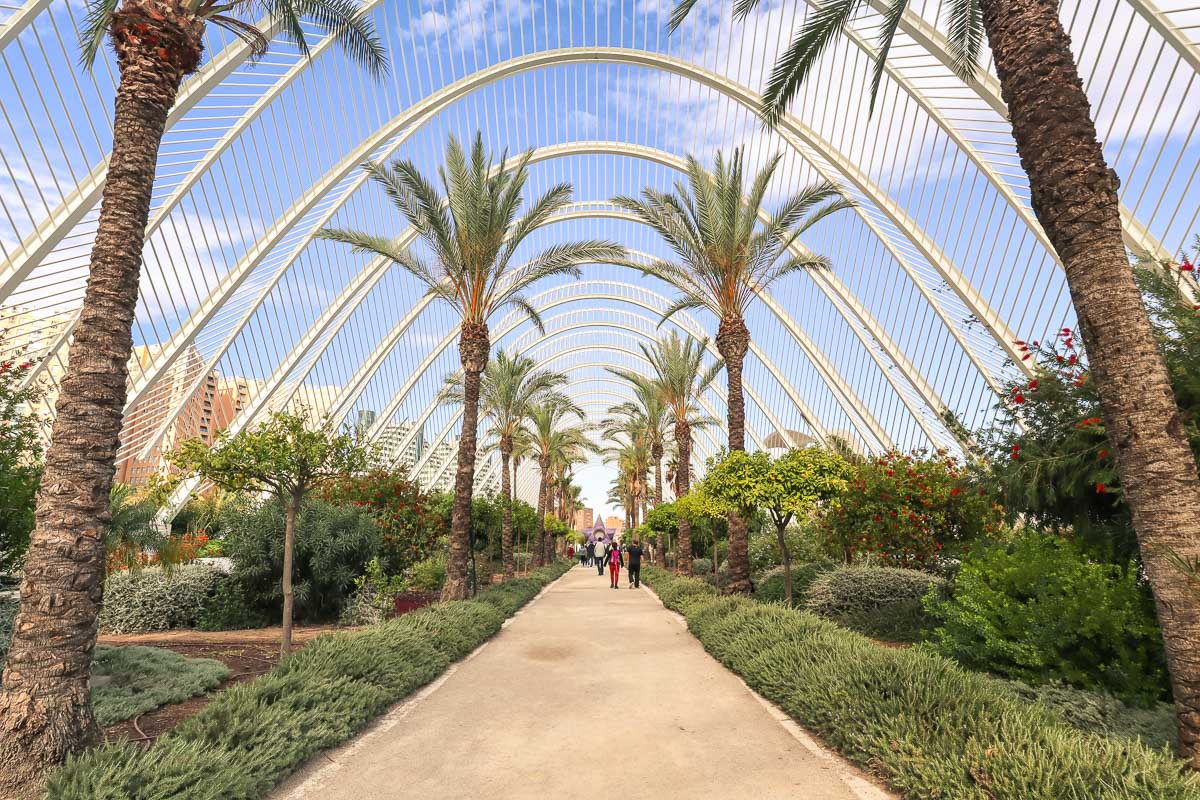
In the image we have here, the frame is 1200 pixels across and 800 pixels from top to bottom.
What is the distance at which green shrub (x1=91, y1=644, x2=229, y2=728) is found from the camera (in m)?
5.66

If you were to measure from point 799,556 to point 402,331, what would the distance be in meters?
24.0

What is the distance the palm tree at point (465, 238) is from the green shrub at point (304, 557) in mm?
2131

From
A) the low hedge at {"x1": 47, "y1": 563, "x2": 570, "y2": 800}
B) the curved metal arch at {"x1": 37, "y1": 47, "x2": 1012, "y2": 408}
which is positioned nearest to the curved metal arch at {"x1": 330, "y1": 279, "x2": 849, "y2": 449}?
the curved metal arch at {"x1": 37, "y1": 47, "x2": 1012, "y2": 408}

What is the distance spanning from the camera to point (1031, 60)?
4.92 m

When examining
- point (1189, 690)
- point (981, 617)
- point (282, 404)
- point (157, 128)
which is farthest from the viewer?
point (282, 404)

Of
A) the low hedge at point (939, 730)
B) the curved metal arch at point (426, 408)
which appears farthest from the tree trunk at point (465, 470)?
the curved metal arch at point (426, 408)

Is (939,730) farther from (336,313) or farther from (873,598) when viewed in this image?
(336,313)

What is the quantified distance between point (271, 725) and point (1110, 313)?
6.38 metres

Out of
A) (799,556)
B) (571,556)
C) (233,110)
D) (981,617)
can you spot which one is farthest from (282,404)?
(571,556)

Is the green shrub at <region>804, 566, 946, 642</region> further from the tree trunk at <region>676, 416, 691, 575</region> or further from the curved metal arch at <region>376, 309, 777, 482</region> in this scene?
the curved metal arch at <region>376, 309, 777, 482</region>

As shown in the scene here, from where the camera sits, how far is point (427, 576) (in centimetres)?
1522

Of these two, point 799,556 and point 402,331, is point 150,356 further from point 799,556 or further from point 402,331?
point 799,556

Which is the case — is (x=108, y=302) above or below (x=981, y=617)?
above

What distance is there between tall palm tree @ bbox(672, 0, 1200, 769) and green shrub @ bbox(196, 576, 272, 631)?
1344 cm
